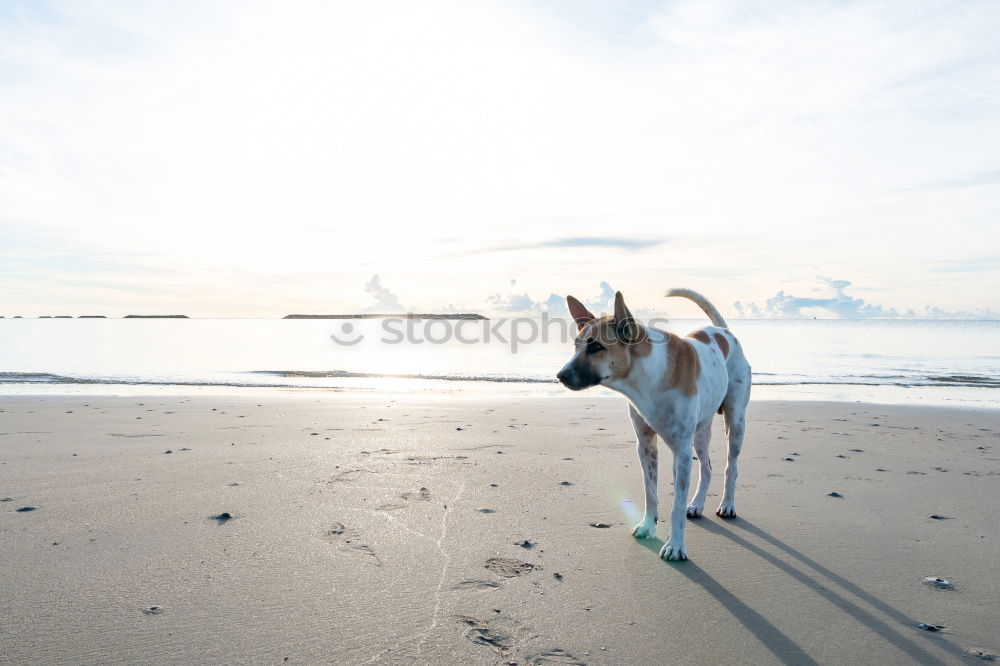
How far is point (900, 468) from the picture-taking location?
6875 millimetres

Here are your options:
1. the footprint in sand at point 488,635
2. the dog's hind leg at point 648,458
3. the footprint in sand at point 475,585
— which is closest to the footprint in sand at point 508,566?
the footprint in sand at point 475,585

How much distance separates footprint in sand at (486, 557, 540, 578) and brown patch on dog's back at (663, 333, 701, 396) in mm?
1719

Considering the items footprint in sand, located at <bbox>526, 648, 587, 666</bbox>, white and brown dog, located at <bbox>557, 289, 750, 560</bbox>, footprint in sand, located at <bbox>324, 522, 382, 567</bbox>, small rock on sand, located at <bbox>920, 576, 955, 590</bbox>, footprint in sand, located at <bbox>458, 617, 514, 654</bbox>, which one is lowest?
small rock on sand, located at <bbox>920, 576, 955, 590</bbox>

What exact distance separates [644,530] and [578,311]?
1.88 metres

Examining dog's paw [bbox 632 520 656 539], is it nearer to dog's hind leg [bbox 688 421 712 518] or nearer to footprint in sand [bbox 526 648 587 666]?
dog's hind leg [bbox 688 421 712 518]

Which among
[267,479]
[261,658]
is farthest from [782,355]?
[261,658]

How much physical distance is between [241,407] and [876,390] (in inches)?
640

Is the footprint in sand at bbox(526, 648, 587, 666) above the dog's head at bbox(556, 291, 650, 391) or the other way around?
the other way around

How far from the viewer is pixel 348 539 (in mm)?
4457

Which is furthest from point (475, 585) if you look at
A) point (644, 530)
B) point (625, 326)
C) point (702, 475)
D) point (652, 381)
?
point (702, 475)

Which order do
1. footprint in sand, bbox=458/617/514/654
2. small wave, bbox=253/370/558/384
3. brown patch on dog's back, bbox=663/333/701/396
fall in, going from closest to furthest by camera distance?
footprint in sand, bbox=458/617/514/654, brown patch on dog's back, bbox=663/333/701/396, small wave, bbox=253/370/558/384

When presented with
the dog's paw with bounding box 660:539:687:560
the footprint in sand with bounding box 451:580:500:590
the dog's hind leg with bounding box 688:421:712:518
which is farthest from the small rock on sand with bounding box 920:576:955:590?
the footprint in sand with bounding box 451:580:500:590

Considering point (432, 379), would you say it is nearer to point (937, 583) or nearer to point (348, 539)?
point (348, 539)

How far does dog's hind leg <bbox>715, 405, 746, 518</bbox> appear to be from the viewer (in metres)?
5.35
